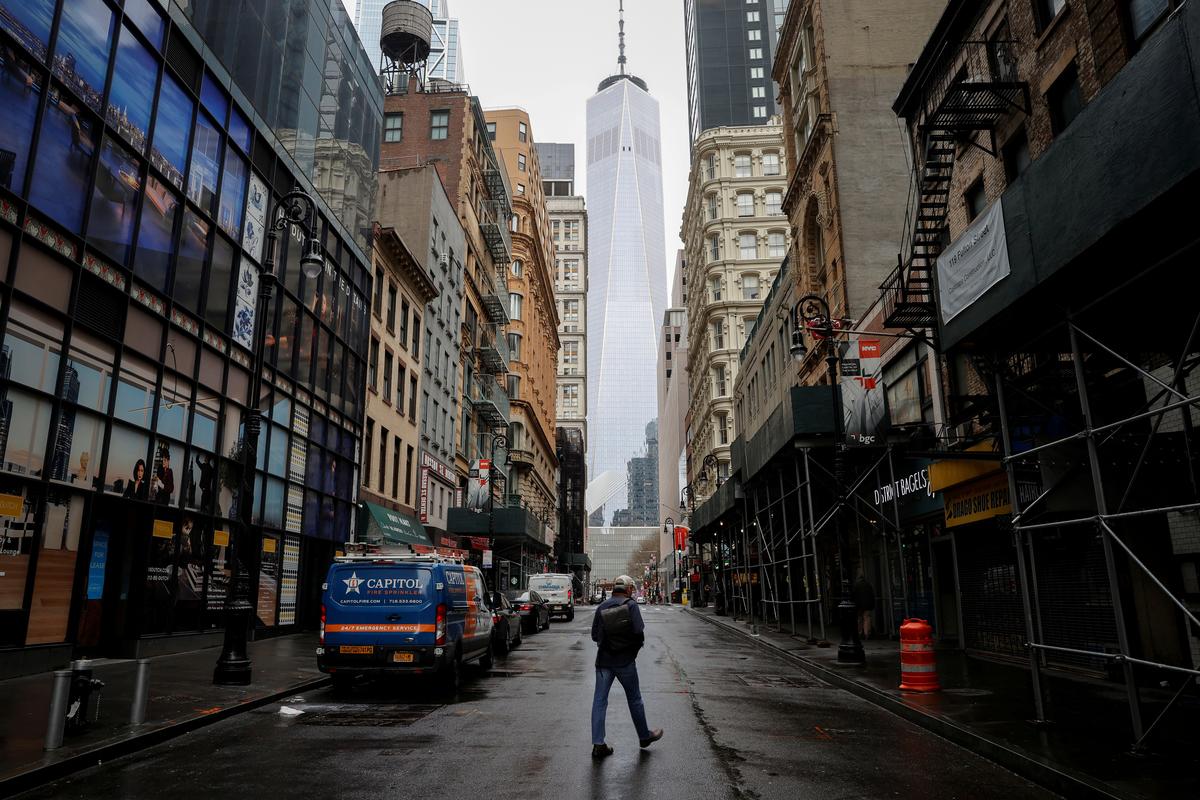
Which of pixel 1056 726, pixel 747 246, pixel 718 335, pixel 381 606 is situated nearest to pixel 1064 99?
pixel 1056 726

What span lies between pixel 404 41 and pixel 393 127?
19.9ft

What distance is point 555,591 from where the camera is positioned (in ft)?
130

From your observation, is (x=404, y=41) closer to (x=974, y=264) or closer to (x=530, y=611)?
(x=530, y=611)

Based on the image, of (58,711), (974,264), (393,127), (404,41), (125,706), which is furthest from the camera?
(404,41)

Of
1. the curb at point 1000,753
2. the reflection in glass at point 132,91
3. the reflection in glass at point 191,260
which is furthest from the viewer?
the reflection in glass at point 191,260

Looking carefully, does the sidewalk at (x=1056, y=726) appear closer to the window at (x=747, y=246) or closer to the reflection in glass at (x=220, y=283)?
the reflection in glass at (x=220, y=283)

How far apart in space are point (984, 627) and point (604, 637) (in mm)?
13073

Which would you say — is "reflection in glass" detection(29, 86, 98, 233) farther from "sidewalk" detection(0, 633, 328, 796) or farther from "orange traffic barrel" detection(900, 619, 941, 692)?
"orange traffic barrel" detection(900, 619, 941, 692)

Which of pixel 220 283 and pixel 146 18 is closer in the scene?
pixel 146 18

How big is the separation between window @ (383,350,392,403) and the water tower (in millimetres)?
26036

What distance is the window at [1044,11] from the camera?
620 inches

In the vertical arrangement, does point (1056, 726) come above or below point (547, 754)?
above

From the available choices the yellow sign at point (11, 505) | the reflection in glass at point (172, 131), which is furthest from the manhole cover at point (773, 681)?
the reflection in glass at point (172, 131)

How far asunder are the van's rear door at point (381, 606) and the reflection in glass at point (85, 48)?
9.67 m
